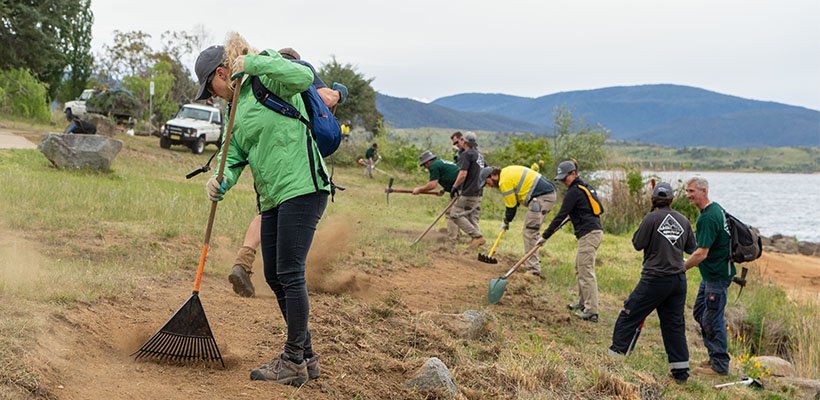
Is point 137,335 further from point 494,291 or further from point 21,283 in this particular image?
point 494,291

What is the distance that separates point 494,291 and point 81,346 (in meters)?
5.93

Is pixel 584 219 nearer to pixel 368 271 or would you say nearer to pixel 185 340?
pixel 368 271

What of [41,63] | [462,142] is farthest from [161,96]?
[462,142]

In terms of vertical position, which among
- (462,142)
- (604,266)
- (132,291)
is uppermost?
(462,142)

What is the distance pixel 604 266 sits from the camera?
15.7 metres

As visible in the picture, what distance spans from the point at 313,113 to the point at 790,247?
3079 cm

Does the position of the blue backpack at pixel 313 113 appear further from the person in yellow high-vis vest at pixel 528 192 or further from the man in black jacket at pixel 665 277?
the person in yellow high-vis vest at pixel 528 192

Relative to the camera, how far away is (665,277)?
7.71m

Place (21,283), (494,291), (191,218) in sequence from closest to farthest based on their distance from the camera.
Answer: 1. (21,283)
2. (494,291)
3. (191,218)

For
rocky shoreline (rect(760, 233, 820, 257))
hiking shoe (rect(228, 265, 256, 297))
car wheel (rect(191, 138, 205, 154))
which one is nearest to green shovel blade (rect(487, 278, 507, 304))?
hiking shoe (rect(228, 265, 256, 297))

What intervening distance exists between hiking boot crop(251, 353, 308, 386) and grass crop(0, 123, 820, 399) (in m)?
1.26

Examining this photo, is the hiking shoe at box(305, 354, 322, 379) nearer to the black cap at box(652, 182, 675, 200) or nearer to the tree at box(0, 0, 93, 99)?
the black cap at box(652, 182, 675, 200)

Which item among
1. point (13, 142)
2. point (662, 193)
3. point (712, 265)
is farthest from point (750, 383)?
point (13, 142)

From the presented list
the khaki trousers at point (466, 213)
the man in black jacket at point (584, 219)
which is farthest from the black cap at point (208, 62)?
the khaki trousers at point (466, 213)
